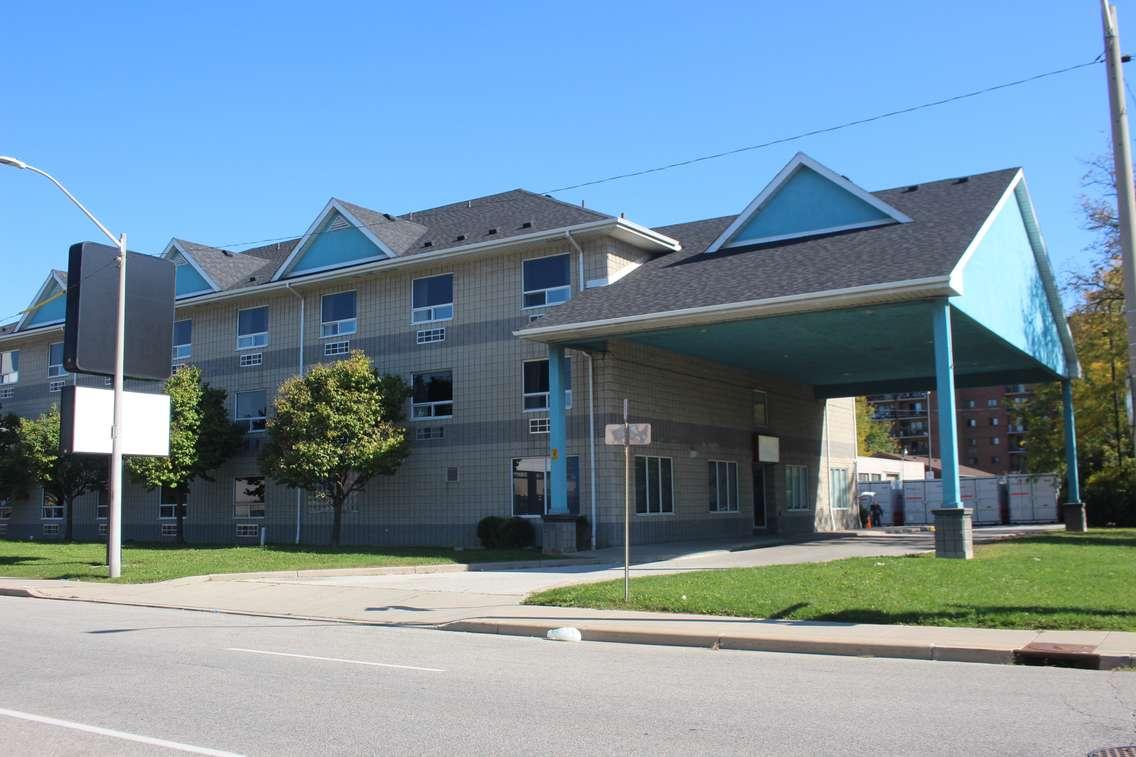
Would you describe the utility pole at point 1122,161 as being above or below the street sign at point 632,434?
above

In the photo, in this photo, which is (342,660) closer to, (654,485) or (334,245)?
(654,485)

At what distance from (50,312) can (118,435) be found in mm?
23422

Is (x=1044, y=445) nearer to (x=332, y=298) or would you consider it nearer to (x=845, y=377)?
(x=845, y=377)

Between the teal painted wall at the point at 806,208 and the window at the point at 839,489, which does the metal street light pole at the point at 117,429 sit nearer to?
the teal painted wall at the point at 806,208

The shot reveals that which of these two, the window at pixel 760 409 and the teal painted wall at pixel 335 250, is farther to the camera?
the window at pixel 760 409

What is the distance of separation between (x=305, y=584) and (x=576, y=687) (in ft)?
38.0

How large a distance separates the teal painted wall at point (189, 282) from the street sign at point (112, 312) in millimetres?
11864

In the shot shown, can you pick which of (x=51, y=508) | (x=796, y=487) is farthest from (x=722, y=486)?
(x=51, y=508)

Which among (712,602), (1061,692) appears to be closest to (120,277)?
(712,602)

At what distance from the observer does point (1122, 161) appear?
11109mm

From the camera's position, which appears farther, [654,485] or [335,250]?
[335,250]

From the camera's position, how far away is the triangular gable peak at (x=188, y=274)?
3550 centimetres

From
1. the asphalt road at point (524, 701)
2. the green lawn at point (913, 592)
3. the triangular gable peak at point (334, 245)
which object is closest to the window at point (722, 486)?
the green lawn at point (913, 592)

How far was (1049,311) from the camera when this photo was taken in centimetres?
3064
